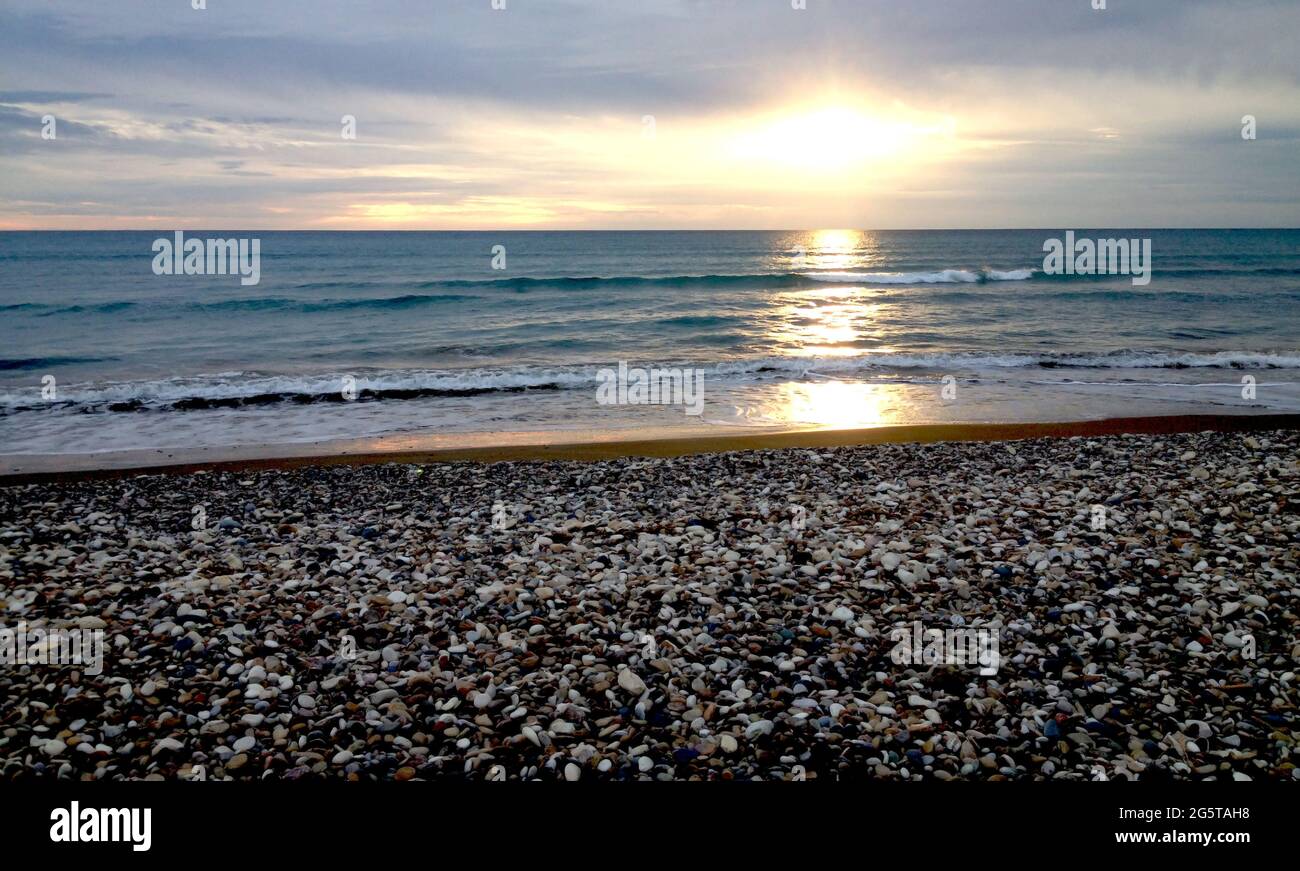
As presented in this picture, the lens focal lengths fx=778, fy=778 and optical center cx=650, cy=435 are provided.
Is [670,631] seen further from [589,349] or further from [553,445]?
[589,349]

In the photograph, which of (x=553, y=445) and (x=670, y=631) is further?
(x=553, y=445)

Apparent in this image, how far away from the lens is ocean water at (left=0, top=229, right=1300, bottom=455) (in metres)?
17.5

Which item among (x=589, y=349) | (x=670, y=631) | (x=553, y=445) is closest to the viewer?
(x=670, y=631)

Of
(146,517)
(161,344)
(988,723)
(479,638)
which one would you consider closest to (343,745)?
(479,638)

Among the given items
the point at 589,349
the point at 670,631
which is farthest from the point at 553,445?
the point at 589,349

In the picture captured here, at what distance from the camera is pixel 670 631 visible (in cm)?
618

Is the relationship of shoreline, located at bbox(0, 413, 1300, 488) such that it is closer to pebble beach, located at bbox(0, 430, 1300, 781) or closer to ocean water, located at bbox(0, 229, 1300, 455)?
ocean water, located at bbox(0, 229, 1300, 455)

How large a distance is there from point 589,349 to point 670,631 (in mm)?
23622

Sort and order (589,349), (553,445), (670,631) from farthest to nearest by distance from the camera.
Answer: (589,349) → (553,445) → (670,631)

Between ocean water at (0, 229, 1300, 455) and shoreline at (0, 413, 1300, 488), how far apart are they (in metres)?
0.96

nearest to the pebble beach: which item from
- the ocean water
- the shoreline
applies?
the shoreline
